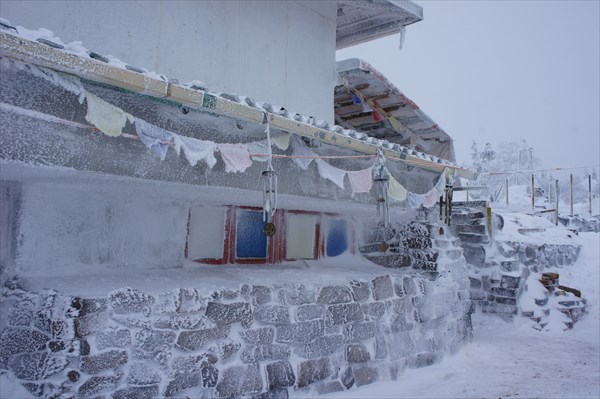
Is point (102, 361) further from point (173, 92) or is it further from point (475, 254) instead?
point (475, 254)

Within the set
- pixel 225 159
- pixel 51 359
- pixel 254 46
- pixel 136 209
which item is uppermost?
pixel 254 46

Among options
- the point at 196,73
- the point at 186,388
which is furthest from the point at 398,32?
the point at 186,388

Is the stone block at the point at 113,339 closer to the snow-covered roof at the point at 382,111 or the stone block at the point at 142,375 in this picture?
the stone block at the point at 142,375

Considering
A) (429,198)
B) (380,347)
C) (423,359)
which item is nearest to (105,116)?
(380,347)

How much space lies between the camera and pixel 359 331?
6.12m

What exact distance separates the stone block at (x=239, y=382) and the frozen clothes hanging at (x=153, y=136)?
8.12 ft

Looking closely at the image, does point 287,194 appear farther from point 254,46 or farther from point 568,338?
point 568,338

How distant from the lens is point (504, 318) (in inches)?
400

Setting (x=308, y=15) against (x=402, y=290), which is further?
(x=308, y=15)

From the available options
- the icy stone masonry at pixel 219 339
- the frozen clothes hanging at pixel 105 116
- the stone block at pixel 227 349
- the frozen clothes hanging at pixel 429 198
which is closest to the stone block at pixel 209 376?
the icy stone masonry at pixel 219 339

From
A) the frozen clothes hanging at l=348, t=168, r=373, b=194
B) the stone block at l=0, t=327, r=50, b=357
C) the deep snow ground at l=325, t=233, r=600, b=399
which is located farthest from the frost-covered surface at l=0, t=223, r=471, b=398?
the frozen clothes hanging at l=348, t=168, r=373, b=194

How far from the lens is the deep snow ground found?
6.02 meters

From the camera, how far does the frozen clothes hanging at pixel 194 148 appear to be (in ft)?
13.9

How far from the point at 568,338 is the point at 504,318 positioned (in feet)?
4.33
